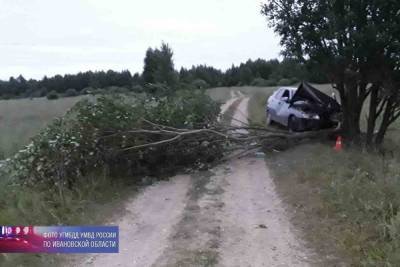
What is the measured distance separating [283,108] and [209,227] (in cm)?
967

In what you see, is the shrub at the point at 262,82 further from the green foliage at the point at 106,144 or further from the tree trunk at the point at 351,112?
the green foliage at the point at 106,144

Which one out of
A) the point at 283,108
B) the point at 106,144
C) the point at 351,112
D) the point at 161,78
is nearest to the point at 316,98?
the point at 351,112

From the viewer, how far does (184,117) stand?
39.9 feet

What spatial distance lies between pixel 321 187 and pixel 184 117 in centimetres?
462

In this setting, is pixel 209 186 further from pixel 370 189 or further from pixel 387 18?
pixel 387 18

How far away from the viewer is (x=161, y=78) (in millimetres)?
31750

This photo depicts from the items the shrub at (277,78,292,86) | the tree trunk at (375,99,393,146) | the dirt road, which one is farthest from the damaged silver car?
the shrub at (277,78,292,86)

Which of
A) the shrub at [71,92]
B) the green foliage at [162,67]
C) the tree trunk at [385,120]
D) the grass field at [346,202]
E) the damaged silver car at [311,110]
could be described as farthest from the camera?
the shrub at [71,92]

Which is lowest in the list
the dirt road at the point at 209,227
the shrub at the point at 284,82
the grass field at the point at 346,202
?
the dirt road at the point at 209,227

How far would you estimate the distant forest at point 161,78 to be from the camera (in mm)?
13102

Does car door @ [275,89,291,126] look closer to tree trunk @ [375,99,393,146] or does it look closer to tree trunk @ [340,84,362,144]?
tree trunk @ [340,84,362,144]

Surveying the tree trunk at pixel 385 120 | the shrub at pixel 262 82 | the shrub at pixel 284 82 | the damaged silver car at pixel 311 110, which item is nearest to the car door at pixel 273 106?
the damaged silver car at pixel 311 110

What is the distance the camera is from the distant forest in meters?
13.1

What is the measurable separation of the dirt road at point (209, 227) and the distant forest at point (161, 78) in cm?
366
